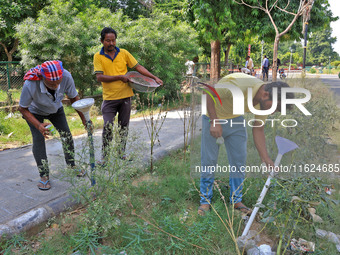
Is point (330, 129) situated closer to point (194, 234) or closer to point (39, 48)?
point (194, 234)

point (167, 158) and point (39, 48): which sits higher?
point (39, 48)

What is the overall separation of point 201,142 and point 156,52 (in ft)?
21.5

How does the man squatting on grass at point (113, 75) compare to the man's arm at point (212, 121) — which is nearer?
the man's arm at point (212, 121)

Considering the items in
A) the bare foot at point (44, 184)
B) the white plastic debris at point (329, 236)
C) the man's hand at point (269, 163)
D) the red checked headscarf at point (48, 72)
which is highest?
the red checked headscarf at point (48, 72)

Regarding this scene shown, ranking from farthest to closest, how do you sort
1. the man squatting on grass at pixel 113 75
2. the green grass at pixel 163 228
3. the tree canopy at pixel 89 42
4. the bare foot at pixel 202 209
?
1. the tree canopy at pixel 89 42
2. the man squatting on grass at pixel 113 75
3. the bare foot at pixel 202 209
4. the green grass at pixel 163 228

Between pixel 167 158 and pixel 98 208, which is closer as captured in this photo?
pixel 98 208

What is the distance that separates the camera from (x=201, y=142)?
8.76 ft

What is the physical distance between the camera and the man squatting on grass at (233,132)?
2016mm

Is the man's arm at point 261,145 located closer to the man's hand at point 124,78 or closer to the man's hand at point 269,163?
the man's hand at point 269,163

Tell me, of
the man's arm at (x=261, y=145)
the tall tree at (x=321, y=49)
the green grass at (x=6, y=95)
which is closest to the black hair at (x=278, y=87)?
the man's arm at (x=261, y=145)

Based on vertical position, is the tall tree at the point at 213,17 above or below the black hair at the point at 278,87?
above

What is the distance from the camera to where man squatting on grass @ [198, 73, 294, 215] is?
2016mm

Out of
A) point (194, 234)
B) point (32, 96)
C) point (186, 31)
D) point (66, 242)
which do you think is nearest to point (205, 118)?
point (194, 234)

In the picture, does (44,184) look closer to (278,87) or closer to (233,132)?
(233,132)
